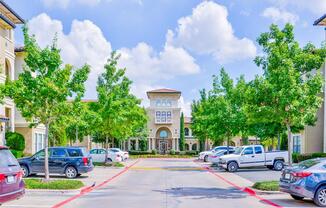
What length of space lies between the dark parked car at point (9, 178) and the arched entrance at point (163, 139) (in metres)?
75.1

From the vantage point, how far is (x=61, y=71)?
63.5 feet

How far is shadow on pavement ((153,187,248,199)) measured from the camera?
17.2m

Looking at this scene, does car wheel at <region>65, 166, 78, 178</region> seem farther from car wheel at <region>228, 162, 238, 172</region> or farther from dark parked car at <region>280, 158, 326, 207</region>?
dark parked car at <region>280, 158, 326, 207</region>

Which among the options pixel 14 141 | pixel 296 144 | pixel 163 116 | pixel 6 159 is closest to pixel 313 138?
pixel 296 144

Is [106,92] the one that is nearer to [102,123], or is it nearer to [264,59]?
[102,123]

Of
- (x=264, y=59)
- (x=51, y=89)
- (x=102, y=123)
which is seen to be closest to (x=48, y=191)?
(x=51, y=89)

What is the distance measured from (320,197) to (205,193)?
5059mm

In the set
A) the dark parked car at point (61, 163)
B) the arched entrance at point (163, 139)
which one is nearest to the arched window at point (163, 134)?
the arched entrance at point (163, 139)

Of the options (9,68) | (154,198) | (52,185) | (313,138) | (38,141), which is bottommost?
(154,198)

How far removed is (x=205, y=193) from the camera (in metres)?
18.1

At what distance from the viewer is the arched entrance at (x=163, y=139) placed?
86.7m

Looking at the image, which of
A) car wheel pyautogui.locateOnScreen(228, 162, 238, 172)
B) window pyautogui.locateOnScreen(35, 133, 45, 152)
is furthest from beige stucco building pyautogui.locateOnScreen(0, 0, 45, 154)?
car wheel pyautogui.locateOnScreen(228, 162, 238, 172)

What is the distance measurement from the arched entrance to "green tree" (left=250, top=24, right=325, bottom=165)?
67165 millimetres

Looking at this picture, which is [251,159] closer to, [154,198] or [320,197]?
[154,198]
